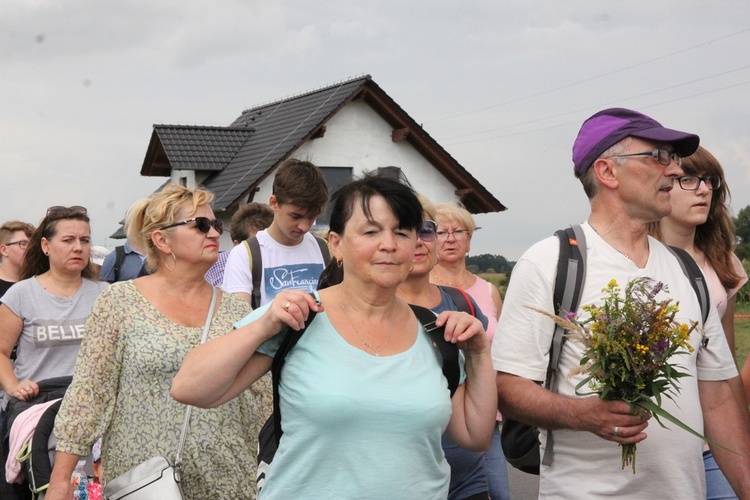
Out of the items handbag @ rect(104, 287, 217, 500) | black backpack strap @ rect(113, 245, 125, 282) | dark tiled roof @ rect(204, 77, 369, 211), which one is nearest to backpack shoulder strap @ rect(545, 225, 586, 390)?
handbag @ rect(104, 287, 217, 500)

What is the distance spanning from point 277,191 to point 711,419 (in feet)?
11.0

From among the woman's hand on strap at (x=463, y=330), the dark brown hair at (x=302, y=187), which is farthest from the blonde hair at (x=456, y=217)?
the woman's hand on strap at (x=463, y=330)

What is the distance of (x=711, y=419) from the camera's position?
4.25m

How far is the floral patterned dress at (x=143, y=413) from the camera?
463 cm

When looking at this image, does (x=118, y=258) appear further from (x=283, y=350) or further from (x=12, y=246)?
(x=283, y=350)

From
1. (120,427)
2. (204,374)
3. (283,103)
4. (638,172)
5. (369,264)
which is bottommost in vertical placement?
(120,427)

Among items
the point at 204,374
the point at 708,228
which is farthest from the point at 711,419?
the point at 204,374

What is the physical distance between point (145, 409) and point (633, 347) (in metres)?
2.22

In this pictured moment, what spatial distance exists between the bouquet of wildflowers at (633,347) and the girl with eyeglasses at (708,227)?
182 centimetres

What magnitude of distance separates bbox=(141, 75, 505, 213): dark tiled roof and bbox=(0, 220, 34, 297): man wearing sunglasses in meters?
20.9

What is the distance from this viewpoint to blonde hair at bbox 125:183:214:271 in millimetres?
5098

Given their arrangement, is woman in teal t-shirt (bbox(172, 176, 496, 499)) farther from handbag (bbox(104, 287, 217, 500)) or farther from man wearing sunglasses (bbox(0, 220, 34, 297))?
man wearing sunglasses (bbox(0, 220, 34, 297))

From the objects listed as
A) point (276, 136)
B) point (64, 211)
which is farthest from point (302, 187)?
point (276, 136)

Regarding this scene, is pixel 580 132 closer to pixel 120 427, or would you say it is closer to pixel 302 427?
pixel 302 427
